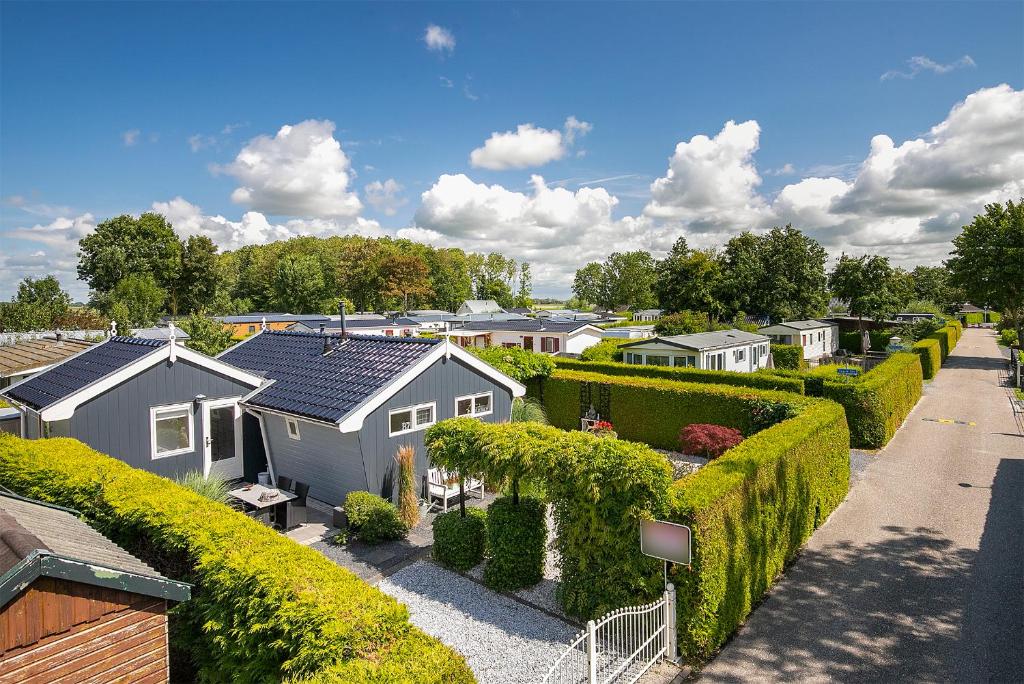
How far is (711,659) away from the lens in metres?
7.84

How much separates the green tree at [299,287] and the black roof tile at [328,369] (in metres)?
63.3

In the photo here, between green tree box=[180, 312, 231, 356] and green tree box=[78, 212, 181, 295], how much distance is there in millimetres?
39802

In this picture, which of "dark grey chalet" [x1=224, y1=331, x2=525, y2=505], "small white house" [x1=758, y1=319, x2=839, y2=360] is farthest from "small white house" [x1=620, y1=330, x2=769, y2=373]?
"dark grey chalet" [x1=224, y1=331, x2=525, y2=505]

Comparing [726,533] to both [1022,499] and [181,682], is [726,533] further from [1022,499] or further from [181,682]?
[1022,499]

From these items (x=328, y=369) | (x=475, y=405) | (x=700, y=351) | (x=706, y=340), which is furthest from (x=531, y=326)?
(x=328, y=369)

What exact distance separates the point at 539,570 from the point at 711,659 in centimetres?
308

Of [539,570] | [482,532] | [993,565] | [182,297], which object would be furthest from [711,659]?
[182,297]

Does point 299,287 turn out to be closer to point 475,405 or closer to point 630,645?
point 475,405

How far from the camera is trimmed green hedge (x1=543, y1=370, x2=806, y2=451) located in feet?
59.5

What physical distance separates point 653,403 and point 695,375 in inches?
161

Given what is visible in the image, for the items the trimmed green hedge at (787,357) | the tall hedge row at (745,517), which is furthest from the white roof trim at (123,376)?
the trimmed green hedge at (787,357)

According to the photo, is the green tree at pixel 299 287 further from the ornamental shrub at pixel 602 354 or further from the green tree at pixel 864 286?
the green tree at pixel 864 286

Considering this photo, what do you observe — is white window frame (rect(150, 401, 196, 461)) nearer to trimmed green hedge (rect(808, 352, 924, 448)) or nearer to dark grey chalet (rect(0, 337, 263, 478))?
dark grey chalet (rect(0, 337, 263, 478))

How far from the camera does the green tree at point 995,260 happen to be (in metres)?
38.3
